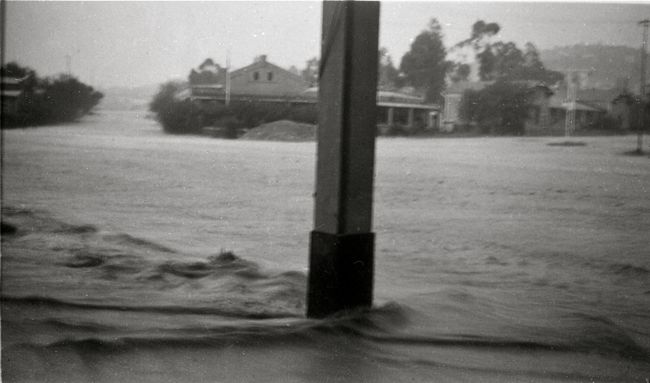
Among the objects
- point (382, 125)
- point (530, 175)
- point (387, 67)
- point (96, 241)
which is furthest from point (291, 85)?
point (530, 175)

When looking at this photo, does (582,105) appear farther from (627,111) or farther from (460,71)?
(460,71)

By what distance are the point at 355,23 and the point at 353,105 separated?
0.40m

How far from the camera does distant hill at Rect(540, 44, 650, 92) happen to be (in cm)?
541

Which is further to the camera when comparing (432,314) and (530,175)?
(530,175)

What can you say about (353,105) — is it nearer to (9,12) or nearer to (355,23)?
(355,23)

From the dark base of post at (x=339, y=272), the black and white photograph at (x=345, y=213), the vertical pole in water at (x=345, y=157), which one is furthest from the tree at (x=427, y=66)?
the dark base of post at (x=339, y=272)

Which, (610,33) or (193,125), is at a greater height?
(610,33)

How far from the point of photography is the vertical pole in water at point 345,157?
3240 millimetres

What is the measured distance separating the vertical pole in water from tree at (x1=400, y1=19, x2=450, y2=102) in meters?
2.41

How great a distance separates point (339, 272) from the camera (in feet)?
11.1

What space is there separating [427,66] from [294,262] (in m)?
2.06

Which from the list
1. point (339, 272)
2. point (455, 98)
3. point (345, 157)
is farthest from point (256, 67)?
point (339, 272)

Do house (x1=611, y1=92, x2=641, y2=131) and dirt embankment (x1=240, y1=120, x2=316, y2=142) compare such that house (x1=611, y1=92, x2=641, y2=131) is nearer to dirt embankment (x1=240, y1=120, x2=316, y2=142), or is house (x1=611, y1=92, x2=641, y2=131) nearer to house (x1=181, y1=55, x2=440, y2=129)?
house (x1=181, y1=55, x2=440, y2=129)

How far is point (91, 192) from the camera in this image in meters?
7.80
